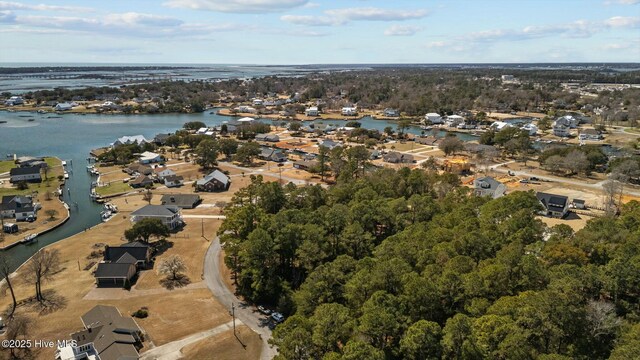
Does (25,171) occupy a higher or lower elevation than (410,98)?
lower

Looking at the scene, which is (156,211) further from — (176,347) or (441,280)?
(441,280)

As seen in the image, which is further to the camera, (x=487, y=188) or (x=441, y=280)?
(x=487, y=188)

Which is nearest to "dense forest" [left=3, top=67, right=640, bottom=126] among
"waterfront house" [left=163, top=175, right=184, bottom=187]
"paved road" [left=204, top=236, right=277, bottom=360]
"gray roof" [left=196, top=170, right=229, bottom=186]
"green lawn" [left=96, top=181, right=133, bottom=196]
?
"waterfront house" [left=163, top=175, right=184, bottom=187]

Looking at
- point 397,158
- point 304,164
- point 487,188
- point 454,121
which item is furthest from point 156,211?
point 454,121

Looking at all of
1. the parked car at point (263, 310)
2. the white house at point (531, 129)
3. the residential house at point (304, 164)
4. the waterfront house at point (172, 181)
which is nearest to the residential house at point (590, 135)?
the white house at point (531, 129)

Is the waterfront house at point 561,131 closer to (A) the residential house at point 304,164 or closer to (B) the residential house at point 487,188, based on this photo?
(B) the residential house at point 487,188

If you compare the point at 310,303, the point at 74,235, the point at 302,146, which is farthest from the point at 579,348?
the point at 302,146

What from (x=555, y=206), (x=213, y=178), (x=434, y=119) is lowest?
(x=555, y=206)
